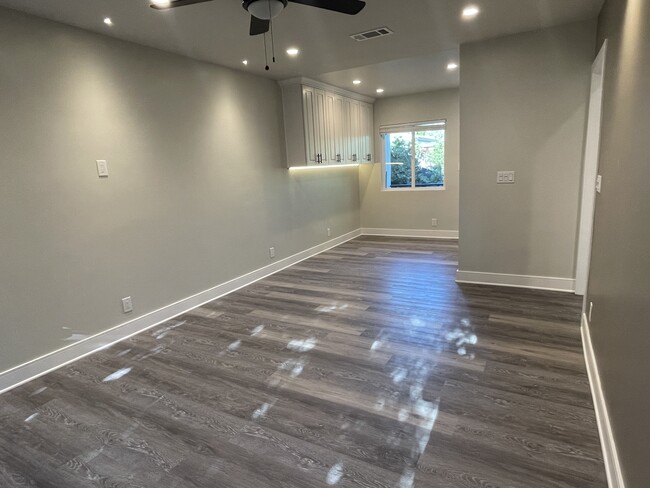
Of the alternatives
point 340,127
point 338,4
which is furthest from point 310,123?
point 338,4

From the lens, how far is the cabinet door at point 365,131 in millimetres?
6676

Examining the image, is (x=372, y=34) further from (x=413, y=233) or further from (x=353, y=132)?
(x=413, y=233)

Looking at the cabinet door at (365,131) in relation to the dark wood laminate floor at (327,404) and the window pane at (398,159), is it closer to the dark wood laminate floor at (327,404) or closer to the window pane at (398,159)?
the window pane at (398,159)

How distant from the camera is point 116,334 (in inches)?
128

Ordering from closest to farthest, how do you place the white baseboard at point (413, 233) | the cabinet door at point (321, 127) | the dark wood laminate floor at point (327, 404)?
1. the dark wood laminate floor at point (327, 404)
2. the cabinet door at point (321, 127)
3. the white baseboard at point (413, 233)

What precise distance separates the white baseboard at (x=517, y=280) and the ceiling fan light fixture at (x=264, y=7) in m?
3.25

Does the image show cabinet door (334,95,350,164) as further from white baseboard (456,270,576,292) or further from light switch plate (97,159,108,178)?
light switch plate (97,159,108,178)

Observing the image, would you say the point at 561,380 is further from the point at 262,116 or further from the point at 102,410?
the point at 262,116

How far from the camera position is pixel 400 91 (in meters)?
6.41

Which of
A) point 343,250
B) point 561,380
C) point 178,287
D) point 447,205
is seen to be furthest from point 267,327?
point 447,205

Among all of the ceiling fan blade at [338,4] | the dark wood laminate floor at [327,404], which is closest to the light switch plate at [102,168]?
the dark wood laminate floor at [327,404]

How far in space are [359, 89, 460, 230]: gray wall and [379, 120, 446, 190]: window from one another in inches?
5.0

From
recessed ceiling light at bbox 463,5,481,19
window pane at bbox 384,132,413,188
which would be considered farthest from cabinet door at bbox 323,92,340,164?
recessed ceiling light at bbox 463,5,481,19

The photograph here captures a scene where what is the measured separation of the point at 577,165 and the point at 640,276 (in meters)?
2.69
